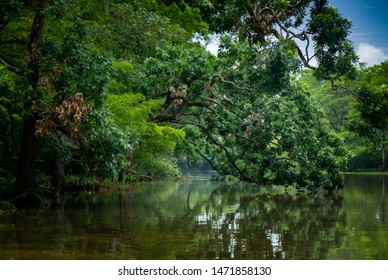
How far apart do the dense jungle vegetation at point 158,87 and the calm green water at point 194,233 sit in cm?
211

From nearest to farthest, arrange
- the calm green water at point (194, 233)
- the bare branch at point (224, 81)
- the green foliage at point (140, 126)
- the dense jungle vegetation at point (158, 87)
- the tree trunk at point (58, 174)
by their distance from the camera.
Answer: the calm green water at point (194, 233), the dense jungle vegetation at point (158, 87), the green foliage at point (140, 126), the tree trunk at point (58, 174), the bare branch at point (224, 81)

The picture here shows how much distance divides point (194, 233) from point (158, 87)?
1223 cm

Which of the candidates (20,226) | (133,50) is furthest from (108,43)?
(20,226)

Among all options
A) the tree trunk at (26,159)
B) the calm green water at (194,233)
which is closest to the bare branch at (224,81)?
the calm green water at (194,233)

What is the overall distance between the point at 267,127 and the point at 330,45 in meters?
6.56

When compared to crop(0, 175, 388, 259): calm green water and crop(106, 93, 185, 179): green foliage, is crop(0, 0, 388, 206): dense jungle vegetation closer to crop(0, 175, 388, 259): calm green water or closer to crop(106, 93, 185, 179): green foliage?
crop(106, 93, 185, 179): green foliage

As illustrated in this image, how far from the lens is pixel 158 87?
21891mm

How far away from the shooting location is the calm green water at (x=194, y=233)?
320 inches

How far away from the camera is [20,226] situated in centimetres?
1126

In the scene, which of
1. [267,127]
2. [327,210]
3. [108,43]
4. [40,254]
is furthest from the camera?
[267,127]

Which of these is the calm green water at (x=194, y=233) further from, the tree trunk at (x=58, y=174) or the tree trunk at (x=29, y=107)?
the tree trunk at (x=58, y=174)

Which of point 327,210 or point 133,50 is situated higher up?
point 133,50

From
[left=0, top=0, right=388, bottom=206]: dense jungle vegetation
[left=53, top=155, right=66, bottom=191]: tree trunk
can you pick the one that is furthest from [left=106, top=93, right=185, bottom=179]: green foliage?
[left=53, top=155, right=66, bottom=191]: tree trunk
